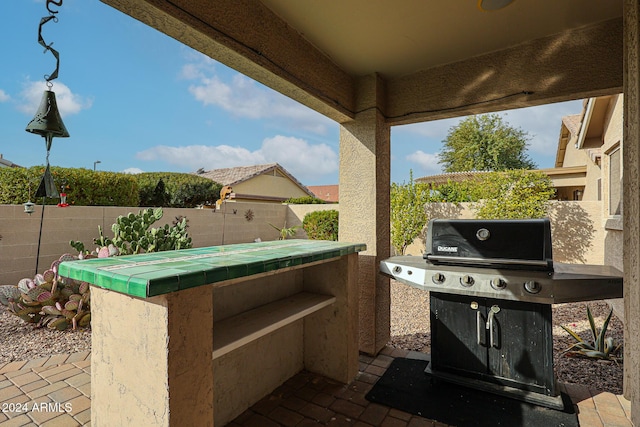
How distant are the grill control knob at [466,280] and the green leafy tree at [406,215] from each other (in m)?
5.77

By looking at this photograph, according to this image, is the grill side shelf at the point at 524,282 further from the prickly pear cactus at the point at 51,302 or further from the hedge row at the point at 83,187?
the hedge row at the point at 83,187

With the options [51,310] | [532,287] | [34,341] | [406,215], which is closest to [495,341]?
[532,287]

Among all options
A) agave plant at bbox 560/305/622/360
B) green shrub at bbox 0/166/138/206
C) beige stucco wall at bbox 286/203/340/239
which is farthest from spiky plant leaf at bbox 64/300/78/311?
beige stucco wall at bbox 286/203/340/239

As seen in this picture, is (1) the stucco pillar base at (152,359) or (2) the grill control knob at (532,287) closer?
Answer: (1) the stucco pillar base at (152,359)

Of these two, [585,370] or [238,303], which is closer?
[238,303]

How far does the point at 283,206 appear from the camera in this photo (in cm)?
1120

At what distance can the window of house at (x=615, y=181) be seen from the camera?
15.1ft

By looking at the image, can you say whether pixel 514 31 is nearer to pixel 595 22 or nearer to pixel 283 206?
pixel 595 22

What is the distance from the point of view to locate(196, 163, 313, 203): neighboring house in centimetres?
1822

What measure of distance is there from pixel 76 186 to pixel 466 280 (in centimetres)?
798

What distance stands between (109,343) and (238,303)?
92cm

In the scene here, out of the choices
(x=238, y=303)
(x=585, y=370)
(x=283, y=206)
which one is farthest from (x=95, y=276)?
(x=283, y=206)

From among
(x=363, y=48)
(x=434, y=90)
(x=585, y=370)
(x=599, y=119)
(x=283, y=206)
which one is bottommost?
(x=585, y=370)

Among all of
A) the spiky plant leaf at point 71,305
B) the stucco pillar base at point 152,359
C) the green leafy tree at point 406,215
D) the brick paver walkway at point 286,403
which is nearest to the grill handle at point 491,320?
the brick paver walkway at point 286,403
